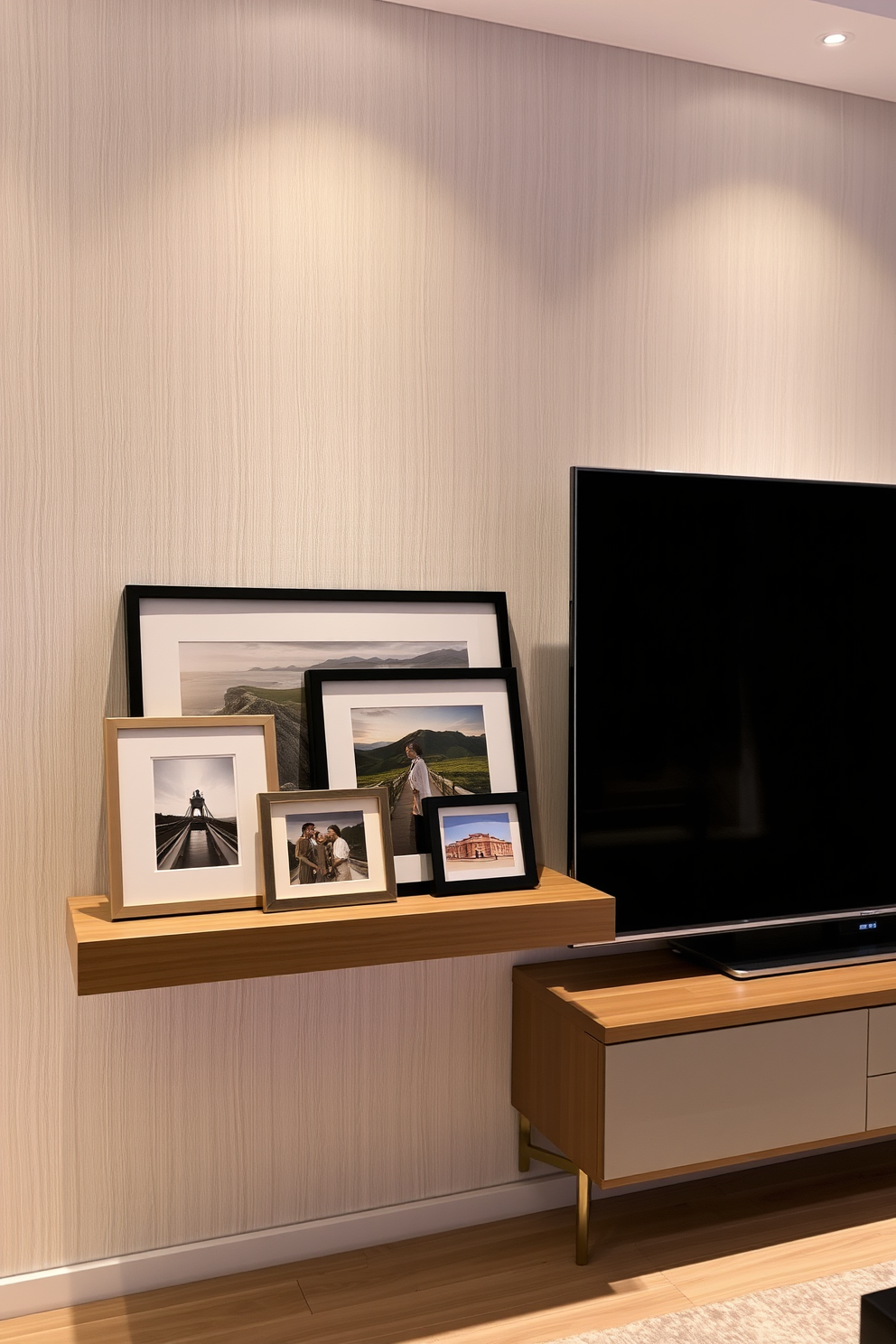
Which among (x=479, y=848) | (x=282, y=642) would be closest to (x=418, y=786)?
(x=479, y=848)

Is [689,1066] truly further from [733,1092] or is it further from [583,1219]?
[583,1219]

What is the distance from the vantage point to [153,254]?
2.04 m

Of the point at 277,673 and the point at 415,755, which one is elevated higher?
the point at 277,673

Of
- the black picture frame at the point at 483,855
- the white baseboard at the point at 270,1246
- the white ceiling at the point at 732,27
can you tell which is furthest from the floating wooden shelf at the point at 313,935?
the white ceiling at the point at 732,27

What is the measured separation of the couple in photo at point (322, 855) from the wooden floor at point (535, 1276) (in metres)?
0.82

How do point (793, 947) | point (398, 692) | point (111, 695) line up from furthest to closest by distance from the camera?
point (793, 947) → point (398, 692) → point (111, 695)

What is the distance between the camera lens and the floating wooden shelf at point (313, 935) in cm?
172

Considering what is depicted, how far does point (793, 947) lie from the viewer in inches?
96.1

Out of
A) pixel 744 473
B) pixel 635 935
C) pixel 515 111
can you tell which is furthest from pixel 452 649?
pixel 515 111

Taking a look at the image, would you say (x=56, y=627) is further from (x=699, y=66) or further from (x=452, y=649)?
(x=699, y=66)

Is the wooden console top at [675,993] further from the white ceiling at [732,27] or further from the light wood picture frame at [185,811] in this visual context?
the white ceiling at [732,27]

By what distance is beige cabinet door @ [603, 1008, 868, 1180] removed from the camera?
2.05 m

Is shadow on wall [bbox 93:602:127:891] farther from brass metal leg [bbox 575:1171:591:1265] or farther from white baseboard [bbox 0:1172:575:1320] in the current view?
brass metal leg [bbox 575:1171:591:1265]

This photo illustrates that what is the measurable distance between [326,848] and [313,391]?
0.91 m
